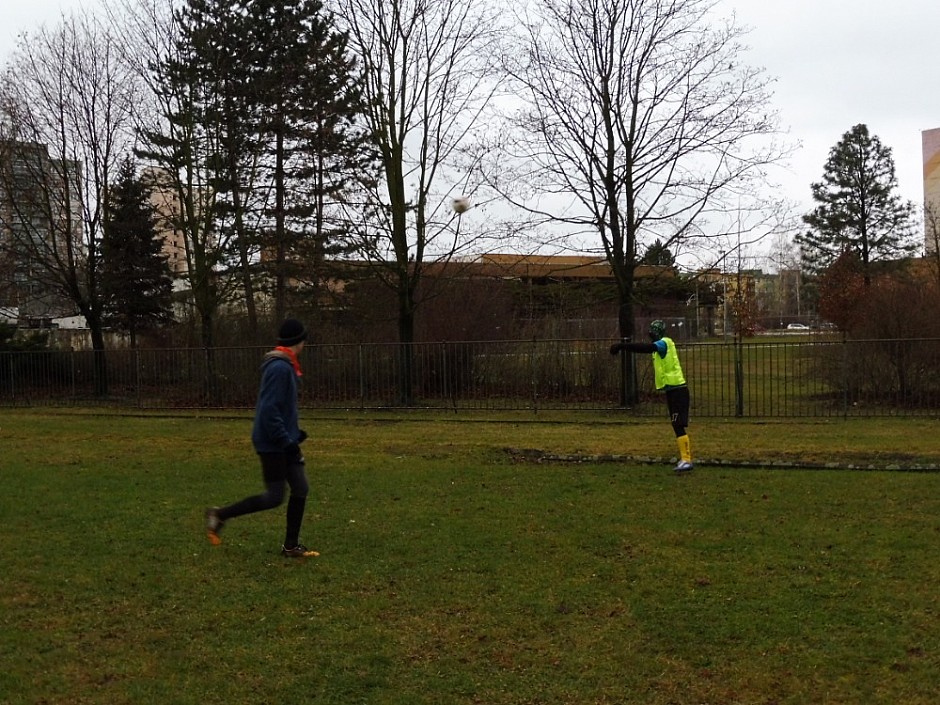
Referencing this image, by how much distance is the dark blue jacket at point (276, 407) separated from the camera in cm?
641

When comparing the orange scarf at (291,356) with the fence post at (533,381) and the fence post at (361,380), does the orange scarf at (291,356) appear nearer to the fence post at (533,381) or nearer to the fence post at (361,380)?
the fence post at (533,381)

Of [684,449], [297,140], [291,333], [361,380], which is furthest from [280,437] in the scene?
[297,140]

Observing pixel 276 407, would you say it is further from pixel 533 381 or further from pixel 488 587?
pixel 533 381

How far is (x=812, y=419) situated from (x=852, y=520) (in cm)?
964

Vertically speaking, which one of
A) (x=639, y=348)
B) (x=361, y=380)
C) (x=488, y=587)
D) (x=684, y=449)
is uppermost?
(x=639, y=348)

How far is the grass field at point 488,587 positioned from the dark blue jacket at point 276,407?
3.16 ft

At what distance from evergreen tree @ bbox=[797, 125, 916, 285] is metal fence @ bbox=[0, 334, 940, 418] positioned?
29.0m

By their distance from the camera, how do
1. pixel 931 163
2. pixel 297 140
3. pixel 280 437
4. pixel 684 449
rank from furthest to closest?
pixel 931 163, pixel 297 140, pixel 684 449, pixel 280 437

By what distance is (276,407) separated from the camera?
21.0 ft

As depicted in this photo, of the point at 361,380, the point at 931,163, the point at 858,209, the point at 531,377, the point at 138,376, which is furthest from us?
the point at 931,163

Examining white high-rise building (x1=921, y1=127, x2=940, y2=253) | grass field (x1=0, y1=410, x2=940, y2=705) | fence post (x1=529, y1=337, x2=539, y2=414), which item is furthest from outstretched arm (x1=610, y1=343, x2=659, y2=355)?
white high-rise building (x1=921, y1=127, x2=940, y2=253)

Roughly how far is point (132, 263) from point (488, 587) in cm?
2685

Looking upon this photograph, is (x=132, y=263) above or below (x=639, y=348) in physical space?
above

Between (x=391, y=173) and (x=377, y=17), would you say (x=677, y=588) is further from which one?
(x=377, y=17)
